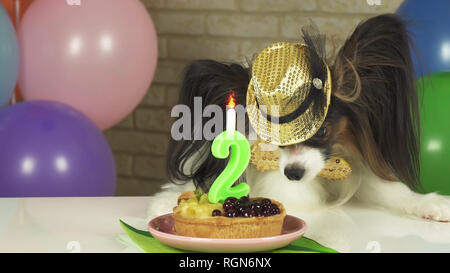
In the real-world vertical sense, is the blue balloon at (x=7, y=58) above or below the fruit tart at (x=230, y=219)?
above

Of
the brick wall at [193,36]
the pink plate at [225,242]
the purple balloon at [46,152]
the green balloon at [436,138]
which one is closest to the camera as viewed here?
the pink plate at [225,242]

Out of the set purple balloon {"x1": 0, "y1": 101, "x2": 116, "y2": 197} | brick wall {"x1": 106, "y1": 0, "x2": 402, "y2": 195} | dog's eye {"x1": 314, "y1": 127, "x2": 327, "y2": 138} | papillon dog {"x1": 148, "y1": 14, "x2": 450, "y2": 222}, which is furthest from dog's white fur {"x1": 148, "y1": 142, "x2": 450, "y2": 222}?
brick wall {"x1": 106, "y1": 0, "x2": 402, "y2": 195}

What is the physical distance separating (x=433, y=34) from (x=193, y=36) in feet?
4.56

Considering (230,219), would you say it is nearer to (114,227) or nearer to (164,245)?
(164,245)

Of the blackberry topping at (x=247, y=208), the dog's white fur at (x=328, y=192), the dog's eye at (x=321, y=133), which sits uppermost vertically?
the dog's eye at (x=321, y=133)

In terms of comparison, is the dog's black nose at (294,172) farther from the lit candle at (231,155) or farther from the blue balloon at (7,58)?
the blue balloon at (7,58)

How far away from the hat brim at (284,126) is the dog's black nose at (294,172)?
54mm

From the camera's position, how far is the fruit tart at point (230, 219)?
3.31ft

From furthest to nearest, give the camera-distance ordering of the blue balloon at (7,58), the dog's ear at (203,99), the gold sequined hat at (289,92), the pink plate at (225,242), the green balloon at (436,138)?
1. the blue balloon at (7,58)
2. the green balloon at (436,138)
3. the dog's ear at (203,99)
4. the gold sequined hat at (289,92)
5. the pink plate at (225,242)

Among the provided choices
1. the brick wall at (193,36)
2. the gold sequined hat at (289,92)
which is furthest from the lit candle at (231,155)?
the brick wall at (193,36)

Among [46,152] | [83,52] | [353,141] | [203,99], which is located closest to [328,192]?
[353,141]

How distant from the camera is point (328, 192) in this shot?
149 centimetres

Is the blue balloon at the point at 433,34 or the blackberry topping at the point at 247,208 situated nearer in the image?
the blackberry topping at the point at 247,208

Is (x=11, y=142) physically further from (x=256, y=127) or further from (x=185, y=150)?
(x=256, y=127)
